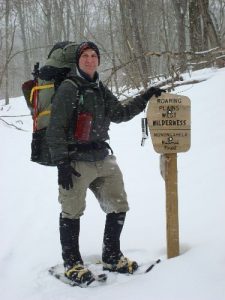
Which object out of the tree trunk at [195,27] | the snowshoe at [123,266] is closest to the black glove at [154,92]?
the snowshoe at [123,266]

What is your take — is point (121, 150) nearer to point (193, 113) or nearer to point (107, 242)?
point (193, 113)

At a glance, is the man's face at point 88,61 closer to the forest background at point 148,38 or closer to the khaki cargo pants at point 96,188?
the khaki cargo pants at point 96,188

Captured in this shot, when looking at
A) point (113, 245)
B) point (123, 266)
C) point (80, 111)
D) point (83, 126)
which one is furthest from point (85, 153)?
point (123, 266)

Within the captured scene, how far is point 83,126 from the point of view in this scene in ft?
10.3

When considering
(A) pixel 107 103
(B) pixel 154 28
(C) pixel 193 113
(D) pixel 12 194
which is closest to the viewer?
(A) pixel 107 103

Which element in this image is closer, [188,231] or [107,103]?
[107,103]

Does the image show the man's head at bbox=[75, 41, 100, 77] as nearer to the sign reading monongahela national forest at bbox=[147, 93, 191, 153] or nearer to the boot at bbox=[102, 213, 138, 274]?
the sign reading monongahela national forest at bbox=[147, 93, 191, 153]

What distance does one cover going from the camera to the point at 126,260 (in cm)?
342

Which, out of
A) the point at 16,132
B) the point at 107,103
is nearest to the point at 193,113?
the point at 107,103

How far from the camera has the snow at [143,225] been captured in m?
2.91

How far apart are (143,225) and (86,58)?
191 cm

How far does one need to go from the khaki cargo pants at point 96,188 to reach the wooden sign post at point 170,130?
0.40 m

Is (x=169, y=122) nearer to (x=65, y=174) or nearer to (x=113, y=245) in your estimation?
(x=65, y=174)

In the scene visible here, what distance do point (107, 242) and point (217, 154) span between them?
2409mm
